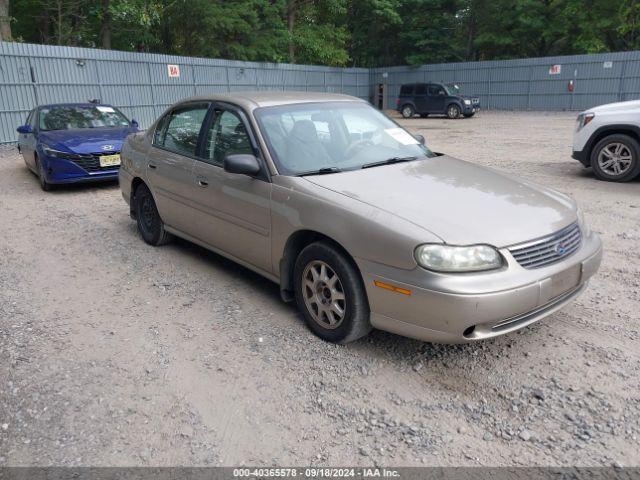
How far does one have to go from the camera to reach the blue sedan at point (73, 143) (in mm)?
8391

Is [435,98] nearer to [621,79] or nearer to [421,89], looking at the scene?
[421,89]

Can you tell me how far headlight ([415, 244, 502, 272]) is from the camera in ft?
9.38

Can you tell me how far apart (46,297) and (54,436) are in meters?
2.10

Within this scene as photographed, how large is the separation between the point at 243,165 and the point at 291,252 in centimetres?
72

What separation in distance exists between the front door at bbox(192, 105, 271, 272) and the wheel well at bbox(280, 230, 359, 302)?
0.67 ft

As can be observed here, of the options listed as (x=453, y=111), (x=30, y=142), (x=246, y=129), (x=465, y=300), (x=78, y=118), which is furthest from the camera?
(x=453, y=111)

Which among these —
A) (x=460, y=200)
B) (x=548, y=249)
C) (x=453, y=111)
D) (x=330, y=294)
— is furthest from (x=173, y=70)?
(x=548, y=249)

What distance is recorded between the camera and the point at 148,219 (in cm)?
572

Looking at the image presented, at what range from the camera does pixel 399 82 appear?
33969 mm

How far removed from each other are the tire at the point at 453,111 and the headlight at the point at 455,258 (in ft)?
79.2

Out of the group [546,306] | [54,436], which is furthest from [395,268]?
[54,436]

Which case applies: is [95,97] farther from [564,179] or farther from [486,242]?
[486,242]

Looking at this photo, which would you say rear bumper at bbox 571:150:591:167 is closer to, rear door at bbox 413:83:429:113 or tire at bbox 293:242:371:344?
tire at bbox 293:242:371:344

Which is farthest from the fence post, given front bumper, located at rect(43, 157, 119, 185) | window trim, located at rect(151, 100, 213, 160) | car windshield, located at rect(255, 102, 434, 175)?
window trim, located at rect(151, 100, 213, 160)
